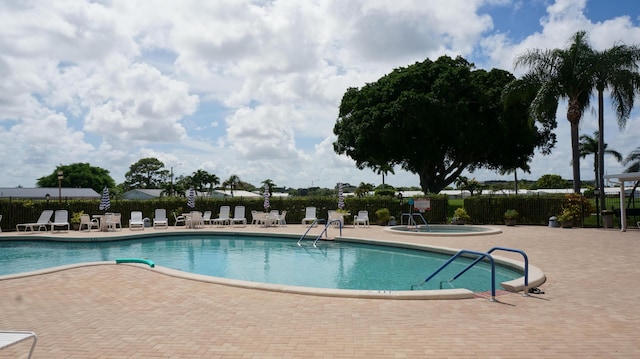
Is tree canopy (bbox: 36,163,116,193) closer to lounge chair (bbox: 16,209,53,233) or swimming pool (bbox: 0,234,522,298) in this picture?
lounge chair (bbox: 16,209,53,233)

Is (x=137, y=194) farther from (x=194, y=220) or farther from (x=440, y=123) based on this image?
(x=440, y=123)

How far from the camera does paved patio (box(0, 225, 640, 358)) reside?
447 cm

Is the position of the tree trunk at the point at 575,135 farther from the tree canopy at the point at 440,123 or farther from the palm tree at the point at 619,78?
the tree canopy at the point at 440,123

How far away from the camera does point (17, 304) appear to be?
6.55 m

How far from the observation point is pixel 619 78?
20.7 metres

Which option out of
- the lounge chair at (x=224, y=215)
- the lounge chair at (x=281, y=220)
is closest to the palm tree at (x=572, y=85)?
the lounge chair at (x=281, y=220)

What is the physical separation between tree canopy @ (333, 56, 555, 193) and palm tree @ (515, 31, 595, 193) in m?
4.54

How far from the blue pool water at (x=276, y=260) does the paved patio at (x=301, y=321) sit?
2.59 meters

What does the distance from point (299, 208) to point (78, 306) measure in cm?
1871

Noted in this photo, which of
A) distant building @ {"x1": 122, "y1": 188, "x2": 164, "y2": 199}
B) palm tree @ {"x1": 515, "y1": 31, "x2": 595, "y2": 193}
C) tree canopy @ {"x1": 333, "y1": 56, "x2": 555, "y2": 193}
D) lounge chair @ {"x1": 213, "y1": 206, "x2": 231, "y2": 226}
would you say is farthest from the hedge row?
distant building @ {"x1": 122, "y1": 188, "x2": 164, "y2": 199}

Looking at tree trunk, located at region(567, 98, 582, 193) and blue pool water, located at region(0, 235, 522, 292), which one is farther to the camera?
tree trunk, located at region(567, 98, 582, 193)

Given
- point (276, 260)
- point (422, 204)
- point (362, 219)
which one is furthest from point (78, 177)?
point (276, 260)

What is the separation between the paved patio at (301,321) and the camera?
14.7ft

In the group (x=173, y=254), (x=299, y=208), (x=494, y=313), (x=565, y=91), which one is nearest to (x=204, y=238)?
(x=173, y=254)
